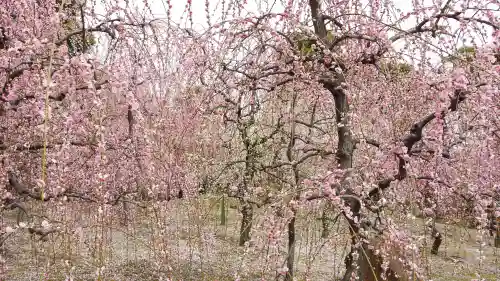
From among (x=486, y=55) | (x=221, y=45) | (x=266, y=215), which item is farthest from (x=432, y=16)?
(x=266, y=215)

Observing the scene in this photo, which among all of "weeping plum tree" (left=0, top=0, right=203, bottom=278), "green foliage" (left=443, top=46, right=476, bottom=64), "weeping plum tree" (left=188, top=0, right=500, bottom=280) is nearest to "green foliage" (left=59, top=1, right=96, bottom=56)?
"weeping plum tree" (left=0, top=0, right=203, bottom=278)

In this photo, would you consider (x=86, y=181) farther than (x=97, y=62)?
Yes

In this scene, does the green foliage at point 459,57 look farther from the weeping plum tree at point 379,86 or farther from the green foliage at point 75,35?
the green foliage at point 75,35

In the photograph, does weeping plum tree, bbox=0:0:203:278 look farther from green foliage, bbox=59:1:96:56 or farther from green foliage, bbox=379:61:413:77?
green foliage, bbox=379:61:413:77

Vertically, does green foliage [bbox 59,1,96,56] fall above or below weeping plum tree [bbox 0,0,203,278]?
above

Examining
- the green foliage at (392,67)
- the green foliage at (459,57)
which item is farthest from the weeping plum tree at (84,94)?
the green foliage at (459,57)

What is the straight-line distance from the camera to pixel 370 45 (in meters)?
4.31

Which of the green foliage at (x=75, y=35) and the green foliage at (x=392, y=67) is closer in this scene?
the green foliage at (x=392, y=67)

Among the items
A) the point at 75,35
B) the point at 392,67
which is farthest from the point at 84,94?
the point at 392,67

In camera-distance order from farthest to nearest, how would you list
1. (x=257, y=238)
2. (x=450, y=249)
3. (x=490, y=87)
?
(x=450, y=249) → (x=490, y=87) → (x=257, y=238)

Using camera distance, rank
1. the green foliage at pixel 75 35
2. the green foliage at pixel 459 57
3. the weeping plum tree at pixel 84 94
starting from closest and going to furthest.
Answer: the green foliage at pixel 459 57, the weeping plum tree at pixel 84 94, the green foliage at pixel 75 35

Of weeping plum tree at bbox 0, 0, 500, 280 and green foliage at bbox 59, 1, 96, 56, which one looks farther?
green foliage at bbox 59, 1, 96, 56

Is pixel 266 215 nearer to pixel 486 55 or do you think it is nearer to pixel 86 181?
pixel 486 55

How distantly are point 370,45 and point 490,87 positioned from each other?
152cm
